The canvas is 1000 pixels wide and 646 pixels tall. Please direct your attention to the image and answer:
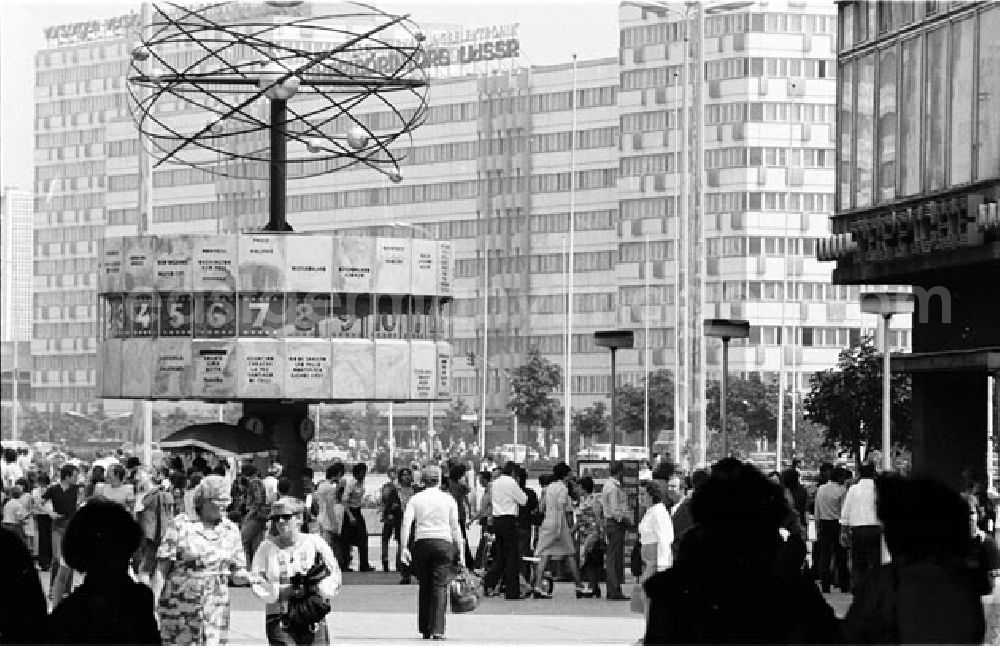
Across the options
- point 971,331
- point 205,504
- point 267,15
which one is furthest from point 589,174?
point 205,504

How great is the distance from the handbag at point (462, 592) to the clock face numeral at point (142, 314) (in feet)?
81.1

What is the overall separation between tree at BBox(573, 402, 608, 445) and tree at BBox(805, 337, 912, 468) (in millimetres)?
64234

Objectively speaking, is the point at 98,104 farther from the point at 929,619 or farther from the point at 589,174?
the point at 929,619

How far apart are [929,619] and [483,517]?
87.0 feet

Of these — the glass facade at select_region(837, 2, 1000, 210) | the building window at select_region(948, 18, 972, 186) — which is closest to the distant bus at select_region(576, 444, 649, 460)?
the glass facade at select_region(837, 2, 1000, 210)

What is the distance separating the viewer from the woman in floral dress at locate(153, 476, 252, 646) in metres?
15.2

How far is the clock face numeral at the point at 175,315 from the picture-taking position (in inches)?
1869

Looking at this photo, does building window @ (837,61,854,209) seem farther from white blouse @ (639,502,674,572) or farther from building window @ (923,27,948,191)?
Result: white blouse @ (639,502,674,572)

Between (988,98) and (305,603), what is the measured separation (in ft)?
75.9

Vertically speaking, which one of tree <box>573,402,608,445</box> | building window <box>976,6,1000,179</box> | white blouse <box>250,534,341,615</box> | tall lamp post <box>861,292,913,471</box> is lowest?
tree <box>573,402,608,445</box>

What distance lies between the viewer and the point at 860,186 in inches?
Answer: 1671

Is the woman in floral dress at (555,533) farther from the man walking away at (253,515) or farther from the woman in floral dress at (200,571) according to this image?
the woman in floral dress at (200,571)

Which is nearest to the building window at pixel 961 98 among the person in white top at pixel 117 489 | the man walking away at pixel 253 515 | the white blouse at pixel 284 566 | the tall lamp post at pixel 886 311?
the tall lamp post at pixel 886 311

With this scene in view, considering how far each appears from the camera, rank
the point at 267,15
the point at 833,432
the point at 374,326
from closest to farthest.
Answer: the point at 374,326
the point at 833,432
the point at 267,15
